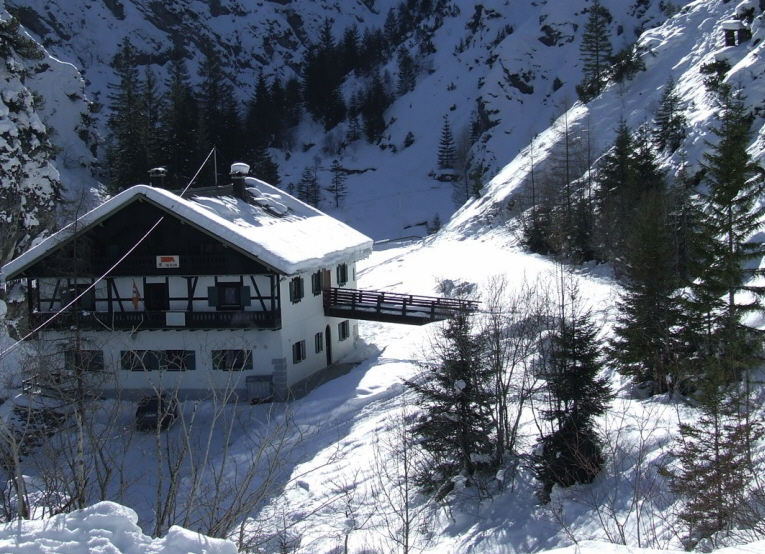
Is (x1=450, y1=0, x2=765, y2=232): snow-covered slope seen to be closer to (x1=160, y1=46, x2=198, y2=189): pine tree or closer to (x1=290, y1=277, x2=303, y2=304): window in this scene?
(x1=160, y1=46, x2=198, y2=189): pine tree

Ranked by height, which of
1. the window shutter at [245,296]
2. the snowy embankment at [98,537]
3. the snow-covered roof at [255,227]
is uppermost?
the snow-covered roof at [255,227]

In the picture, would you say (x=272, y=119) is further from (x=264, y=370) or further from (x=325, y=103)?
(x=264, y=370)

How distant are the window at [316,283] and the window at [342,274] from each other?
278cm

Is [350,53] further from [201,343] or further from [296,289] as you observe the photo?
[201,343]

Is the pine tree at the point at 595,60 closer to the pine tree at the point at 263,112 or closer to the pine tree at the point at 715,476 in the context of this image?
the pine tree at the point at 263,112

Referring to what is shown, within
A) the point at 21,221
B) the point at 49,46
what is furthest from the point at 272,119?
the point at 21,221

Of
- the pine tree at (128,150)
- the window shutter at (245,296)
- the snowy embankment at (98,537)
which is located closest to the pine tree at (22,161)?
the window shutter at (245,296)

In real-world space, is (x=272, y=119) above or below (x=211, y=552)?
above

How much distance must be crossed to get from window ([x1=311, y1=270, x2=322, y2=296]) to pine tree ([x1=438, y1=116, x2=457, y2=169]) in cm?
6202

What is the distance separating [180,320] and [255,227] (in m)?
4.83

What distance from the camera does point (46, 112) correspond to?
68875 mm

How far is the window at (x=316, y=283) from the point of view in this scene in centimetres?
3024

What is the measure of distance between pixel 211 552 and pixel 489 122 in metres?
87.2

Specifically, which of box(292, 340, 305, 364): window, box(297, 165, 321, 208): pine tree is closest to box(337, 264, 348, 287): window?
box(292, 340, 305, 364): window
